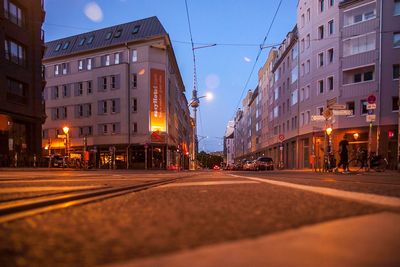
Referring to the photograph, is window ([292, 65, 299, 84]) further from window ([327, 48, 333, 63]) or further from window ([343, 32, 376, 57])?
window ([343, 32, 376, 57])

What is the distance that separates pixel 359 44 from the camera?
1506 inches

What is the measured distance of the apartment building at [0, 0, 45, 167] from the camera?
29125 millimetres

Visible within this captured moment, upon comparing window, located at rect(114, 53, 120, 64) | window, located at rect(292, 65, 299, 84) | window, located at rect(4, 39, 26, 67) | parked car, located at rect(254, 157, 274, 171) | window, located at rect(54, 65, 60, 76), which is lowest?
parked car, located at rect(254, 157, 274, 171)

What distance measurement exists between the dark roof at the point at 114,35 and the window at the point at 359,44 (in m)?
24.8

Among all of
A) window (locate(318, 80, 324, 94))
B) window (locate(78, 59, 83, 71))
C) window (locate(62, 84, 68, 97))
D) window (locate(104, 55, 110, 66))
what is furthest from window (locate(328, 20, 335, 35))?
window (locate(62, 84, 68, 97))

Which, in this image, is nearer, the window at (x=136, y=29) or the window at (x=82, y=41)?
the window at (x=136, y=29)

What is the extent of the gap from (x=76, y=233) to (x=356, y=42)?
40.0 meters

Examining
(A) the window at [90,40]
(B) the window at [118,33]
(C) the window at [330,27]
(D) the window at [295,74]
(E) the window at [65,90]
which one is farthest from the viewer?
(E) the window at [65,90]

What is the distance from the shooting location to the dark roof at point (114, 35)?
55469mm

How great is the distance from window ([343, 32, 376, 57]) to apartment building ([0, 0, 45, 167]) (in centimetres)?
2747

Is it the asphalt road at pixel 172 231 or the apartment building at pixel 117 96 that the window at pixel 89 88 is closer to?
the apartment building at pixel 117 96

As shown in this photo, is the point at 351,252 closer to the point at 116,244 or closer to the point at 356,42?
the point at 116,244

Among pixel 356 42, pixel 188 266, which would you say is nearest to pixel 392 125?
pixel 356 42

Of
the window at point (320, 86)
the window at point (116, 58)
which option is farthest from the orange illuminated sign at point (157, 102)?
the window at point (320, 86)
